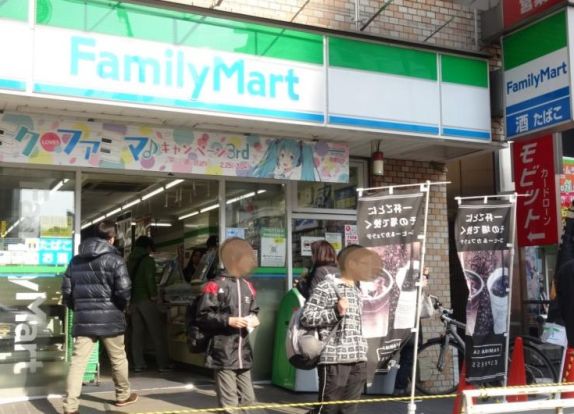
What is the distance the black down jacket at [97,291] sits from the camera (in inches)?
Answer: 252

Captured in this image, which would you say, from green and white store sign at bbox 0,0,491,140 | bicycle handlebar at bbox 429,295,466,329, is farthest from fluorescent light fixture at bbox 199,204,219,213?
bicycle handlebar at bbox 429,295,466,329

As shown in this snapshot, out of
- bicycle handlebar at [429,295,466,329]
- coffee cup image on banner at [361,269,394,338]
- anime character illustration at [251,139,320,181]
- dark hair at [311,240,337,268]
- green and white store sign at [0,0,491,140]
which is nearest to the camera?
coffee cup image on banner at [361,269,394,338]

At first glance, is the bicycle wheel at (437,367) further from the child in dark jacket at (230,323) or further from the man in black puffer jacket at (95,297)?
the man in black puffer jacket at (95,297)

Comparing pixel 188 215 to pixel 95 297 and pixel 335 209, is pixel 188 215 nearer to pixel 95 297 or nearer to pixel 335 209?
pixel 335 209

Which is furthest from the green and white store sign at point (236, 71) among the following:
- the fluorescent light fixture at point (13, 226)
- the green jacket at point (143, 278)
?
the green jacket at point (143, 278)

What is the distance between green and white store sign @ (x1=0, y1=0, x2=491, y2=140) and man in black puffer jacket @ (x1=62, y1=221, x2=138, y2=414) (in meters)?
1.52

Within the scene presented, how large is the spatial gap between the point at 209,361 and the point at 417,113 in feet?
13.8

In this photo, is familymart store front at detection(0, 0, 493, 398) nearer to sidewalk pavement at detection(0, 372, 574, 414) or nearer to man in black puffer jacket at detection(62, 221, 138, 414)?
sidewalk pavement at detection(0, 372, 574, 414)

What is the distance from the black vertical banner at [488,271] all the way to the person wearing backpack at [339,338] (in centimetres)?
209

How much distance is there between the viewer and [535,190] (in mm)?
8750

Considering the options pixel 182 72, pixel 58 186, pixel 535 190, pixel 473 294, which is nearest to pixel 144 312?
pixel 58 186

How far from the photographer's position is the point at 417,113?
8.02 m

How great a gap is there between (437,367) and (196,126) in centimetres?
419

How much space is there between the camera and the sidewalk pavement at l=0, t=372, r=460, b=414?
682 centimetres
